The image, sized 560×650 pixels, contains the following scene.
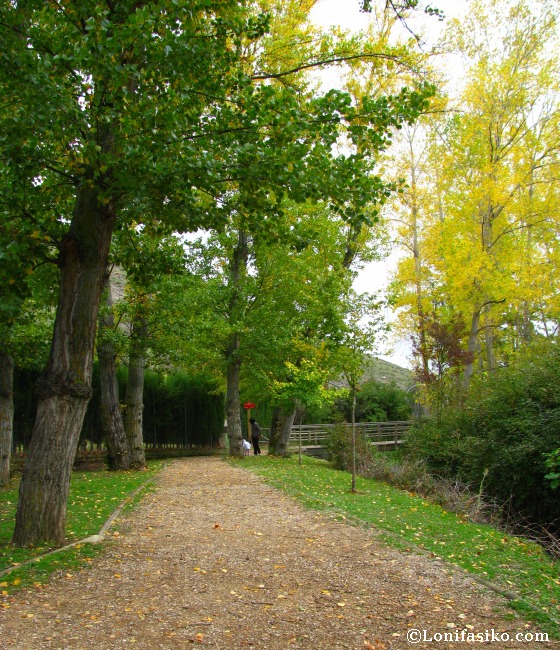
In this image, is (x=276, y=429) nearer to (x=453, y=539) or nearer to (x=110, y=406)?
(x=110, y=406)

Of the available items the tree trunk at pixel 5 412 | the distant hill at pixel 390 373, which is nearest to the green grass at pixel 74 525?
the tree trunk at pixel 5 412

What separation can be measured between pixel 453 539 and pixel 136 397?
1089 centimetres

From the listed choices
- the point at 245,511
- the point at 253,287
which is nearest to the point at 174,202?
the point at 245,511

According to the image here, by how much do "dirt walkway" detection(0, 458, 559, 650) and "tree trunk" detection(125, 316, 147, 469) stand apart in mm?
8243

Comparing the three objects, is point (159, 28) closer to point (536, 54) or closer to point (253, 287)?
point (253, 287)

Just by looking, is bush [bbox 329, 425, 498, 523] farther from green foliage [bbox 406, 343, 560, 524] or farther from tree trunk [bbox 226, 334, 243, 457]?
tree trunk [bbox 226, 334, 243, 457]

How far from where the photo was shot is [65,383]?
6.07 m

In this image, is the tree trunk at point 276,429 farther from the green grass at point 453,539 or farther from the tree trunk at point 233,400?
the green grass at point 453,539

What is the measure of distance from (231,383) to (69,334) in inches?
544

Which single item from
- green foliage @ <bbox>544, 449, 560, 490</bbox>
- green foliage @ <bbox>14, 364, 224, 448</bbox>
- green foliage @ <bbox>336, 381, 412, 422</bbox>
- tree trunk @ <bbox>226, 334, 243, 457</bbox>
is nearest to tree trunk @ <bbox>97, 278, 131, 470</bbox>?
green foliage @ <bbox>14, 364, 224, 448</bbox>

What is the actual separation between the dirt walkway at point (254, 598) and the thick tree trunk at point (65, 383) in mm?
871

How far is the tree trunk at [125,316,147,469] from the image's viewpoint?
1495 centimetres

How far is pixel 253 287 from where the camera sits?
18.4 metres

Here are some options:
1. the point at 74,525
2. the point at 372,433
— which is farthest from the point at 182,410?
the point at 74,525
